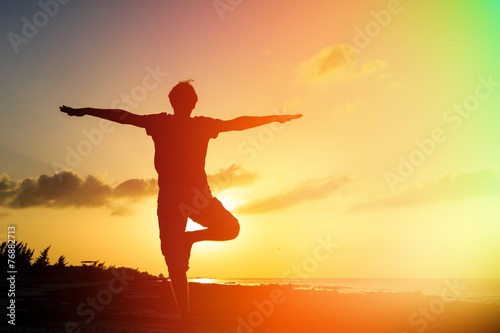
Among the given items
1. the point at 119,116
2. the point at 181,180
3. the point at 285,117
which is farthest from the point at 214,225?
the point at 285,117

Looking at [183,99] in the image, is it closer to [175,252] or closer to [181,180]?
[181,180]

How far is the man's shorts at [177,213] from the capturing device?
17.6 feet

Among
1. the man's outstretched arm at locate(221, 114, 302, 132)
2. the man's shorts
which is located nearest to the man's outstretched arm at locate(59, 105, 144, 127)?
the man's shorts

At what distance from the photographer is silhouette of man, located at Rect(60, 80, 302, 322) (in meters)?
5.39

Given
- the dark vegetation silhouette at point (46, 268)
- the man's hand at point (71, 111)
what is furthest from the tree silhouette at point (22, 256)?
the man's hand at point (71, 111)

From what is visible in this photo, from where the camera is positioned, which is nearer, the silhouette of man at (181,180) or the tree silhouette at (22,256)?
the silhouette of man at (181,180)

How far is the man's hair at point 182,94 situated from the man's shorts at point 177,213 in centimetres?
144

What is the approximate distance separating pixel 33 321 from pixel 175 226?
2.63m

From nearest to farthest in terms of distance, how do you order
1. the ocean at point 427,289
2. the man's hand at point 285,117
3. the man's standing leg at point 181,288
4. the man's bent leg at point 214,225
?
the man's standing leg at point 181,288
the man's bent leg at point 214,225
the man's hand at point 285,117
the ocean at point 427,289

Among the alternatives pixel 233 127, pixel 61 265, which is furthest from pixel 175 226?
pixel 61 265

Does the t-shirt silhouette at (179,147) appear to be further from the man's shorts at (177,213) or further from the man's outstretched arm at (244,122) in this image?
the man's outstretched arm at (244,122)

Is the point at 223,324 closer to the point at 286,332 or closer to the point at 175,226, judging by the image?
the point at 286,332

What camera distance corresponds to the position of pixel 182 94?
19.3 feet

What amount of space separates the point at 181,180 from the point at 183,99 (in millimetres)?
1374
